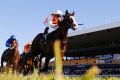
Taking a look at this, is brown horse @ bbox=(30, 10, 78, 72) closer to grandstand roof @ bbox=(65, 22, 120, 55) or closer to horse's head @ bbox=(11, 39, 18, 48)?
horse's head @ bbox=(11, 39, 18, 48)

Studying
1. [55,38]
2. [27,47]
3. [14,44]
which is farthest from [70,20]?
[14,44]

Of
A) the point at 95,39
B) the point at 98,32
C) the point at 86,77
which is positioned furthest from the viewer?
the point at 95,39

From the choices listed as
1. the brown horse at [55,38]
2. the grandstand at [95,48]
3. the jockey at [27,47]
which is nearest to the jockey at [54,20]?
the brown horse at [55,38]

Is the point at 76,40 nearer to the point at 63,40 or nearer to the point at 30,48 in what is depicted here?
the point at 30,48

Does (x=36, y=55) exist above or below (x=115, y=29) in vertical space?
below

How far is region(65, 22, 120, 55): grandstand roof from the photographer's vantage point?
31.6m

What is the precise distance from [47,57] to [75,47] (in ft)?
84.2

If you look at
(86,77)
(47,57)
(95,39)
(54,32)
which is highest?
(95,39)

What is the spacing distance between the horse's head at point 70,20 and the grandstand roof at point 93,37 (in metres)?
17.3

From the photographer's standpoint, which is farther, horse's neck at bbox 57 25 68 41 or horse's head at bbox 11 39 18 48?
horse's head at bbox 11 39 18 48

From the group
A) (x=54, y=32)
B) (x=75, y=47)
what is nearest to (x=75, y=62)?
(x=75, y=47)

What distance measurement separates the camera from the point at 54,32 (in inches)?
552

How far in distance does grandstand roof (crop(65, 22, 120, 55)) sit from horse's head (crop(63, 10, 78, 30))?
1732cm

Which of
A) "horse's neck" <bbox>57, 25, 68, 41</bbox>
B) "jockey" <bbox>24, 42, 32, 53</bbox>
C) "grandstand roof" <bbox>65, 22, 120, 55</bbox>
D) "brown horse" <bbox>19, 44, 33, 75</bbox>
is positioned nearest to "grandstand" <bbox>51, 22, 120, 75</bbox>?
"grandstand roof" <bbox>65, 22, 120, 55</bbox>
